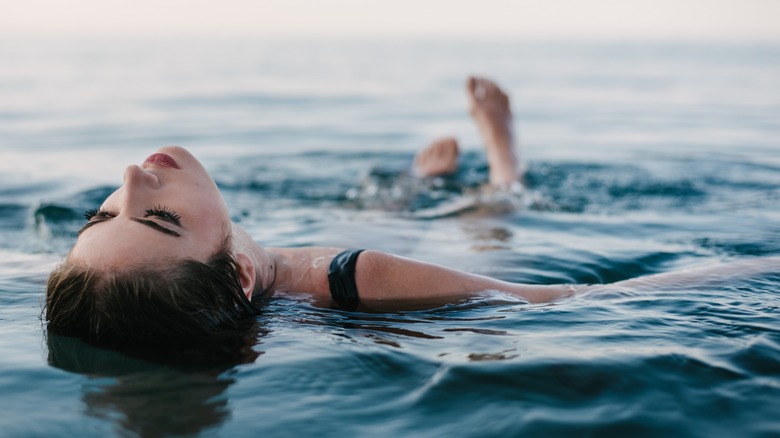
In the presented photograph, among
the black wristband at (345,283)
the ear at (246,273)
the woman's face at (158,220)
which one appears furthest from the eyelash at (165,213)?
the black wristband at (345,283)

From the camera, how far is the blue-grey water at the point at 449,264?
2.12m

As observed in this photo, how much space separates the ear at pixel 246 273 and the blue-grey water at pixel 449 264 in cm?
14

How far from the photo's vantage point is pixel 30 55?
78.1ft

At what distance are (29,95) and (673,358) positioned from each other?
1273 cm

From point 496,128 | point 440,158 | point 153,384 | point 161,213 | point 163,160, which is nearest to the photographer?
point 153,384

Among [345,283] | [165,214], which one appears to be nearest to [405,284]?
[345,283]

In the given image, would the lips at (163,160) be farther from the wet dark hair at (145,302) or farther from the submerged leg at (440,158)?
the submerged leg at (440,158)

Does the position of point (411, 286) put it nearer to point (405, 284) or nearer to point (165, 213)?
point (405, 284)

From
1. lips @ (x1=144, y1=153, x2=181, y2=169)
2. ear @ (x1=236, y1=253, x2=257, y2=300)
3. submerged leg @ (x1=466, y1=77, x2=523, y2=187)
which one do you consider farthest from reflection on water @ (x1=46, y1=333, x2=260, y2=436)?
submerged leg @ (x1=466, y1=77, x2=523, y2=187)

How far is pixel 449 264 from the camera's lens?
3.80 metres

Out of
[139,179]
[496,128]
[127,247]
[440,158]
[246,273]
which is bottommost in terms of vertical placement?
[246,273]

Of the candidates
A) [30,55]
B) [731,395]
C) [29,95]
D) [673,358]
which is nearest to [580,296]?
[673,358]

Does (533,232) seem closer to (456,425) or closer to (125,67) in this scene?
(456,425)

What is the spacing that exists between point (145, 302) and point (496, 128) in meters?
3.68
